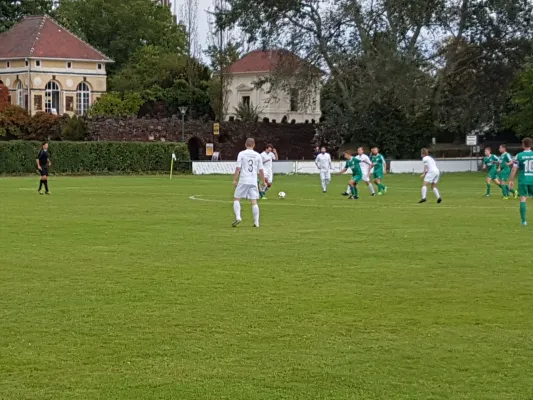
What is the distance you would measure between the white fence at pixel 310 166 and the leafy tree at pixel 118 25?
137 feet

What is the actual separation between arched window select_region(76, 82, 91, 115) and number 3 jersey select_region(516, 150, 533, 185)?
73335 mm

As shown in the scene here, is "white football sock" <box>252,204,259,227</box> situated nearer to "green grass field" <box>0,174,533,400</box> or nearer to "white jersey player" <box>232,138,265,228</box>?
"white jersey player" <box>232,138,265,228</box>

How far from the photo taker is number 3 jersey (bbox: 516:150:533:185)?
2097 cm

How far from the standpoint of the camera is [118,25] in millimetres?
104625

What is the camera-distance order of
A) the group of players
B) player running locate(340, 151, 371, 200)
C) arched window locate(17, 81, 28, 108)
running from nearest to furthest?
the group of players
player running locate(340, 151, 371, 200)
arched window locate(17, 81, 28, 108)

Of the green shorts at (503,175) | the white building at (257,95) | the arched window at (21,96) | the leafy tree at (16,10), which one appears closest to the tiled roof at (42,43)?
the leafy tree at (16,10)

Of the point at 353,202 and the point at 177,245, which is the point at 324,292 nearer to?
the point at 177,245

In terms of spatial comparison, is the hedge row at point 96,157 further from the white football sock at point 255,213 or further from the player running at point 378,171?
the white football sock at point 255,213

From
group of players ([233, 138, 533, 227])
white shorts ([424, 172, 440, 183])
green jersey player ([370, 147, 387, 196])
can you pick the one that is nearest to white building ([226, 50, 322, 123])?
green jersey player ([370, 147, 387, 196])

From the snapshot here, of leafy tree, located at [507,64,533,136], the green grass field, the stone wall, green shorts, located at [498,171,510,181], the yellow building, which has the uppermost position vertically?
the yellow building

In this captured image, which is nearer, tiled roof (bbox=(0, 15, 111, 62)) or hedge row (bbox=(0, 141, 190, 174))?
hedge row (bbox=(0, 141, 190, 174))

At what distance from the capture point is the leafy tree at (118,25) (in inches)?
4090

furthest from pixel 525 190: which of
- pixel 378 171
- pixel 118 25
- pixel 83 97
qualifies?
pixel 118 25

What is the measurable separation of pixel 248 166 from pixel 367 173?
16232mm
